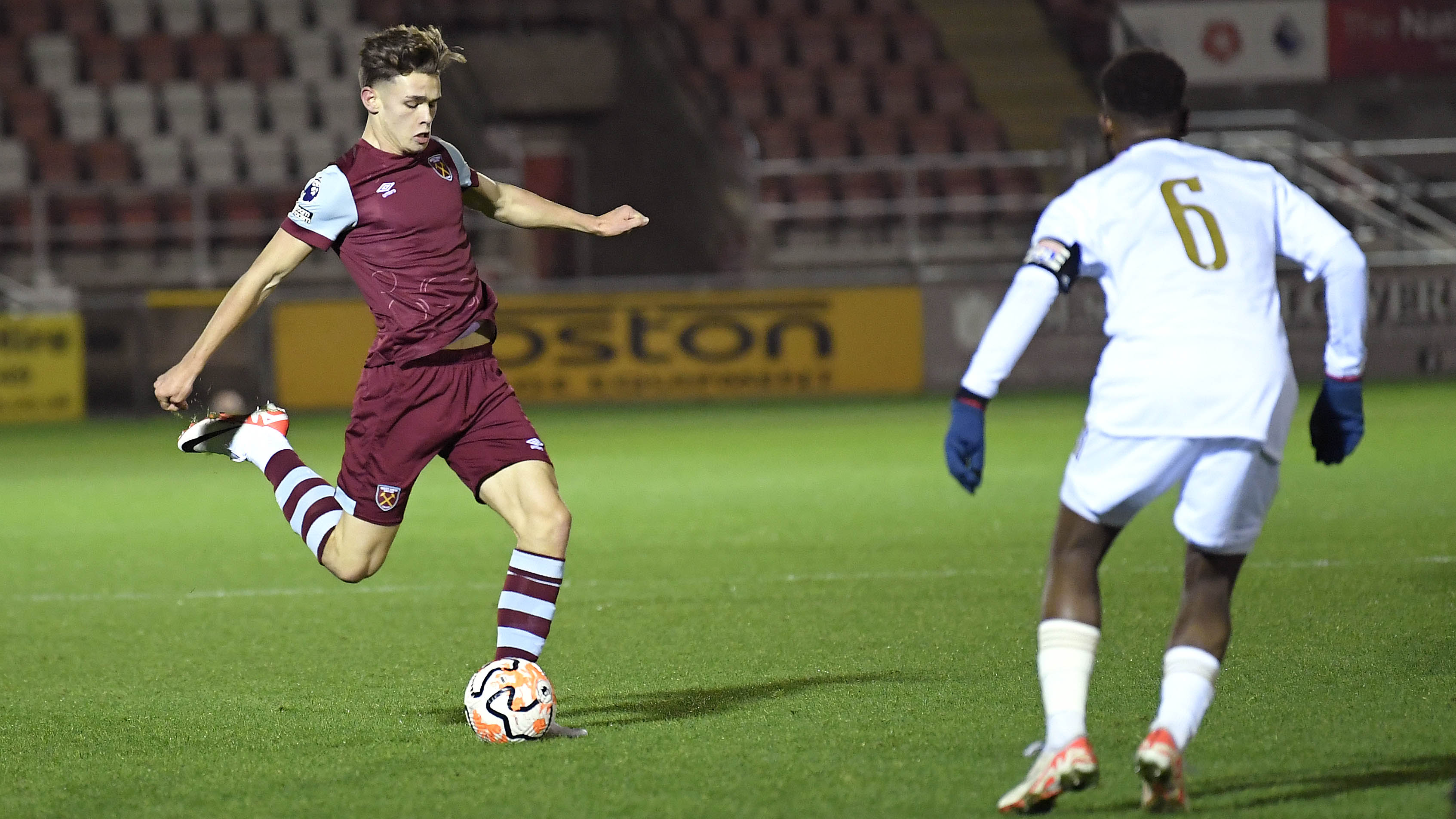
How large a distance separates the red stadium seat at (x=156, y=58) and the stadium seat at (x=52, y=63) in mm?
755

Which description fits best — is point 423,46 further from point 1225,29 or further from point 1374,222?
point 1225,29

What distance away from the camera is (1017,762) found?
4.29 m

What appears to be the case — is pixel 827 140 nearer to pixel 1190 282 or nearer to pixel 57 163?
pixel 57 163

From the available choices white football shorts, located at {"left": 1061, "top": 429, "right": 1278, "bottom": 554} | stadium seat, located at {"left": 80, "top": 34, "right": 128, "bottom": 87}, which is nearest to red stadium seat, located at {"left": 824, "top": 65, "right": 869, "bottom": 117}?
stadium seat, located at {"left": 80, "top": 34, "right": 128, "bottom": 87}

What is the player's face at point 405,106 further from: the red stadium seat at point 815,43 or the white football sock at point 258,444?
the red stadium seat at point 815,43

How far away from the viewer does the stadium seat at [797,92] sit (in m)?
22.5

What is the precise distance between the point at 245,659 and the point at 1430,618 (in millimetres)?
3955

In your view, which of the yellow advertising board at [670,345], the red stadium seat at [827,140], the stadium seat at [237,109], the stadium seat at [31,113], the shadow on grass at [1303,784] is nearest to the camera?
the shadow on grass at [1303,784]

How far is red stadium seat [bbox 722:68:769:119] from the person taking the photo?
2239 cm

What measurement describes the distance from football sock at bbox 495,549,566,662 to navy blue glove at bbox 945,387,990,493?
1.46m

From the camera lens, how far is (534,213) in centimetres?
529

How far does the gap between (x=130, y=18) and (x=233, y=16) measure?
1250mm

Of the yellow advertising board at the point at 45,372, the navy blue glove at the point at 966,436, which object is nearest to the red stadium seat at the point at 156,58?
the yellow advertising board at the point at 45,372

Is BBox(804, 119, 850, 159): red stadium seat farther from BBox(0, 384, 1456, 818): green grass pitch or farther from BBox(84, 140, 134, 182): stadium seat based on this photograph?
BBox(0, 384, 1456, 818): green grass pitch
